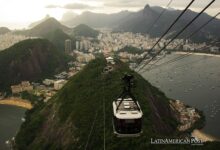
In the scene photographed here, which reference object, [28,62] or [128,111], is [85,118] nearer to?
[128,111]

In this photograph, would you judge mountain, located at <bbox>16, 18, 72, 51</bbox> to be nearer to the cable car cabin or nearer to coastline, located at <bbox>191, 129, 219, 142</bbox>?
coastline, located at <bbox>191, 129, 219, 142</bbox>

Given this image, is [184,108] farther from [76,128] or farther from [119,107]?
[119,107]

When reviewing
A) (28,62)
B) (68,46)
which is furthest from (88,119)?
(68,46)

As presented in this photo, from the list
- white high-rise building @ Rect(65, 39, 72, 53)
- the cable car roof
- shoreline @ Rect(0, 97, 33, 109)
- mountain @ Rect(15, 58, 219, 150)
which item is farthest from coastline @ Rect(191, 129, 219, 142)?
white high-rise building @ Rect(65, 39, 72, 53)

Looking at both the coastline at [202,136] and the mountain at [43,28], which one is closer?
the coastline at [202,136]

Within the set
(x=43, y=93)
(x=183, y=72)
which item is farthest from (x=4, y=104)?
(x=183, y=72)

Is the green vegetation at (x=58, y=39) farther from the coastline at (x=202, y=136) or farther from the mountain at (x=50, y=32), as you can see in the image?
the coastline at (x=202, y=136)

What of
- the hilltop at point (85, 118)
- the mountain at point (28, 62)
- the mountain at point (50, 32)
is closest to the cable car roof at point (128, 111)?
the hilltop at point (85, 118)
